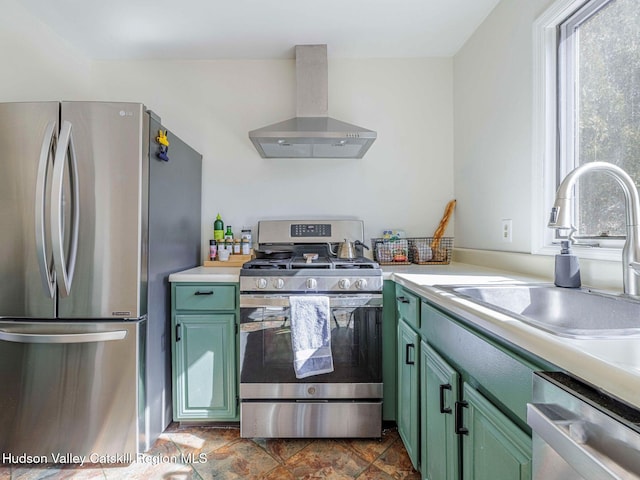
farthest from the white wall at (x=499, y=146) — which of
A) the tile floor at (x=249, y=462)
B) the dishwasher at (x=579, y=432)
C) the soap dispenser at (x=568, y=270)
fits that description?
the tile floor at (x=249, y=462)

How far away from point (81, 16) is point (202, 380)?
2249 millimetres

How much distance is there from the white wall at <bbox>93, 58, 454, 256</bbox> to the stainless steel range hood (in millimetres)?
170

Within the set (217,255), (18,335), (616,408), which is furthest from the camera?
(217,255)

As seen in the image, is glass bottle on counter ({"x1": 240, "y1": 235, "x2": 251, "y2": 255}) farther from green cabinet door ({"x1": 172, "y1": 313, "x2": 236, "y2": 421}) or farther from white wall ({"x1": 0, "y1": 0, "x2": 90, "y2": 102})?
white wall ({"x1": 0, "y1": 0, "x2": 90, "y2": 102})

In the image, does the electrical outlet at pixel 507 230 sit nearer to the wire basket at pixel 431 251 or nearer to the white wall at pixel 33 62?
the wire basket at pixel 431 251

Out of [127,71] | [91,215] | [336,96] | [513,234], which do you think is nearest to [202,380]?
[91,215]

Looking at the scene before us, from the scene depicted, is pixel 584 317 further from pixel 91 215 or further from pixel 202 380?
pixel 91 215

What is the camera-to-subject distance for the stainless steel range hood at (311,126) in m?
1.93

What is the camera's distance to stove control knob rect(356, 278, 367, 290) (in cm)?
165

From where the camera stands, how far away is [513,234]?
65.9 inches

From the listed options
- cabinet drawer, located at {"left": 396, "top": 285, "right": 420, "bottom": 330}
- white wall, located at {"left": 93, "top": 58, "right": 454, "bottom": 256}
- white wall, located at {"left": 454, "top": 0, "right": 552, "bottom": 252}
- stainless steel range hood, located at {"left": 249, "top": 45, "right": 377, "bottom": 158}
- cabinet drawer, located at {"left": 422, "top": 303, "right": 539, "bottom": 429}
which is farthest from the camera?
white wall, located at {"left": 93, "top": 58, "right": 454, "bottom": 256}

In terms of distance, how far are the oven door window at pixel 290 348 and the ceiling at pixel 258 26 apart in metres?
1.70

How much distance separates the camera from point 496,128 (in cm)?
182

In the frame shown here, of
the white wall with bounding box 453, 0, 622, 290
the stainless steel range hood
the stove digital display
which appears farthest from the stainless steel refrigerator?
the white wall with bounding box 453, 0, 622, 290
